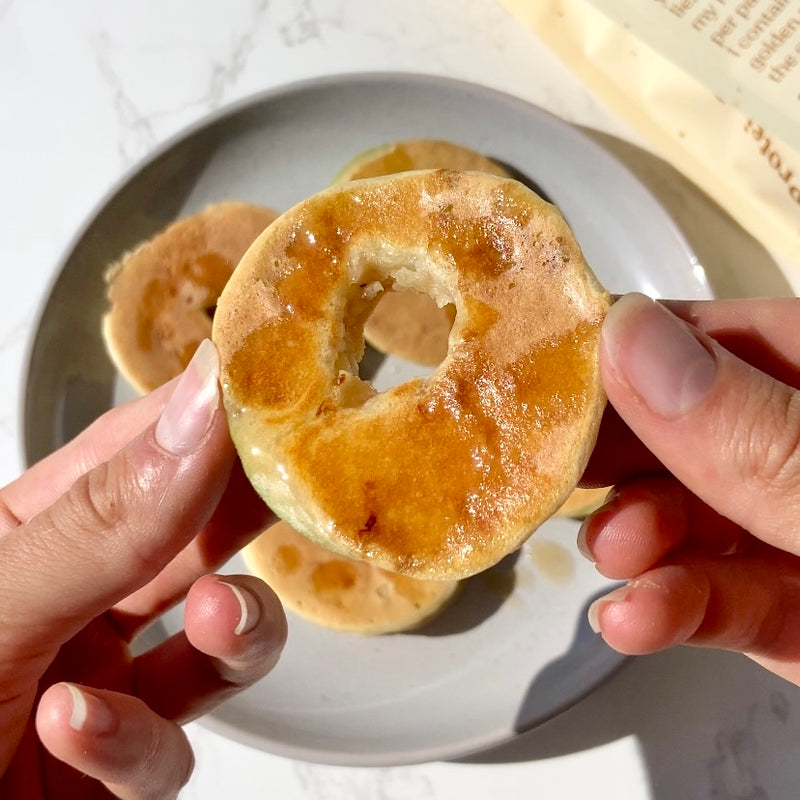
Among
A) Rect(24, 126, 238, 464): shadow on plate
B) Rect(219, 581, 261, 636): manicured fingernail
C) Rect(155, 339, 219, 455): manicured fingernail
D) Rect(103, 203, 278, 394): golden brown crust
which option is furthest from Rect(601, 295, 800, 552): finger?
Rect(24, 126, 238, 464): shadow on plate

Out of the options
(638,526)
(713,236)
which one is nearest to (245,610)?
(638,526)

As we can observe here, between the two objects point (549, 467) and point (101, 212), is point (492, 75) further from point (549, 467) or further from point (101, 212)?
point (549, 467)

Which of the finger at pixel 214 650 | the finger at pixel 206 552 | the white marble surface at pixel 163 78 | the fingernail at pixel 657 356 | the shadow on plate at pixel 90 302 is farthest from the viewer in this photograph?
the white marble surface at pixel 163 78

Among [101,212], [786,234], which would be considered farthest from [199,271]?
[786,234]

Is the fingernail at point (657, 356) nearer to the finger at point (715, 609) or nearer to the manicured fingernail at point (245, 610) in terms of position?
the finger at point (715, 609)

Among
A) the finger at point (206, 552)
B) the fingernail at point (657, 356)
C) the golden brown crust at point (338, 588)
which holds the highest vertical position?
the fingernail at point (657, 356)

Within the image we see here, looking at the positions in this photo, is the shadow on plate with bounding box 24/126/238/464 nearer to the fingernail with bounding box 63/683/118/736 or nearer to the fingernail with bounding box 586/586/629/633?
the fingernail with bounding box 63/683/118/736

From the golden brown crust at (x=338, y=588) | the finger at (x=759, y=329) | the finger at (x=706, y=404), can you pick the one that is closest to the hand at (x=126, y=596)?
the golden brown crust at (x=338, y=588)
